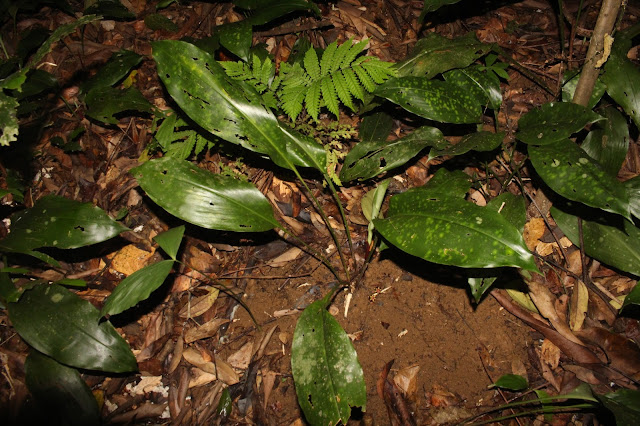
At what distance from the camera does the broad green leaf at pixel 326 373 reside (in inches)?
59.9

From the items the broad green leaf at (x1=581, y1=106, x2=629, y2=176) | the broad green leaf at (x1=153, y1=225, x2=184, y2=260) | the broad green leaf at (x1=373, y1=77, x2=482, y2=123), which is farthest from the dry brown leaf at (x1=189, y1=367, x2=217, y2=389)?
the broad green leaf at (x1=581, y1=106, x2=629, y2=176)

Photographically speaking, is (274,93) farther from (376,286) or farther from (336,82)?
(376,286)

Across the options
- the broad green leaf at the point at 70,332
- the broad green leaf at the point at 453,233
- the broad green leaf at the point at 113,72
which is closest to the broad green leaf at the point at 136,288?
the broad green leaf at the point at 70,332

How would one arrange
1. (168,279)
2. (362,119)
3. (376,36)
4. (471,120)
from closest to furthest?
(471,120), (168,279), (362,119), (376,36)

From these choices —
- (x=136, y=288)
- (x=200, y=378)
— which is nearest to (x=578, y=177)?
(x=136, y=288)

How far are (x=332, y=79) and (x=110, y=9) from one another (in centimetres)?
175

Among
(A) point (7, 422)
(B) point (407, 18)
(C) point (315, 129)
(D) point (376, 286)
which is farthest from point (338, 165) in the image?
(A) point (7, 422)

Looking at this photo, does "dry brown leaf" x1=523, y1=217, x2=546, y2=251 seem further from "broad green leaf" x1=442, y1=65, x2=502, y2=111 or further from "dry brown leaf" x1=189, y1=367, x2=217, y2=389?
"dry brown leaf" x1=189, y1=367, x2=217, y2=389

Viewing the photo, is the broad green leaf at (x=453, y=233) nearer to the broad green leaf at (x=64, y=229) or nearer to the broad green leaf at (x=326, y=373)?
the broad green leaf at (x=326, y=373)

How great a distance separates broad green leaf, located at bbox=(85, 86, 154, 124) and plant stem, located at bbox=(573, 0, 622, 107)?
6.92ft

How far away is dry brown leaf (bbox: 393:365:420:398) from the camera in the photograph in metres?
1.77

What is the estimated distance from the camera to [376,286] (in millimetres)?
1983

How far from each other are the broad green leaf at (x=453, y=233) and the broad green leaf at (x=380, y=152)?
0.85 feet

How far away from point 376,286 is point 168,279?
Result: 3.54ft
